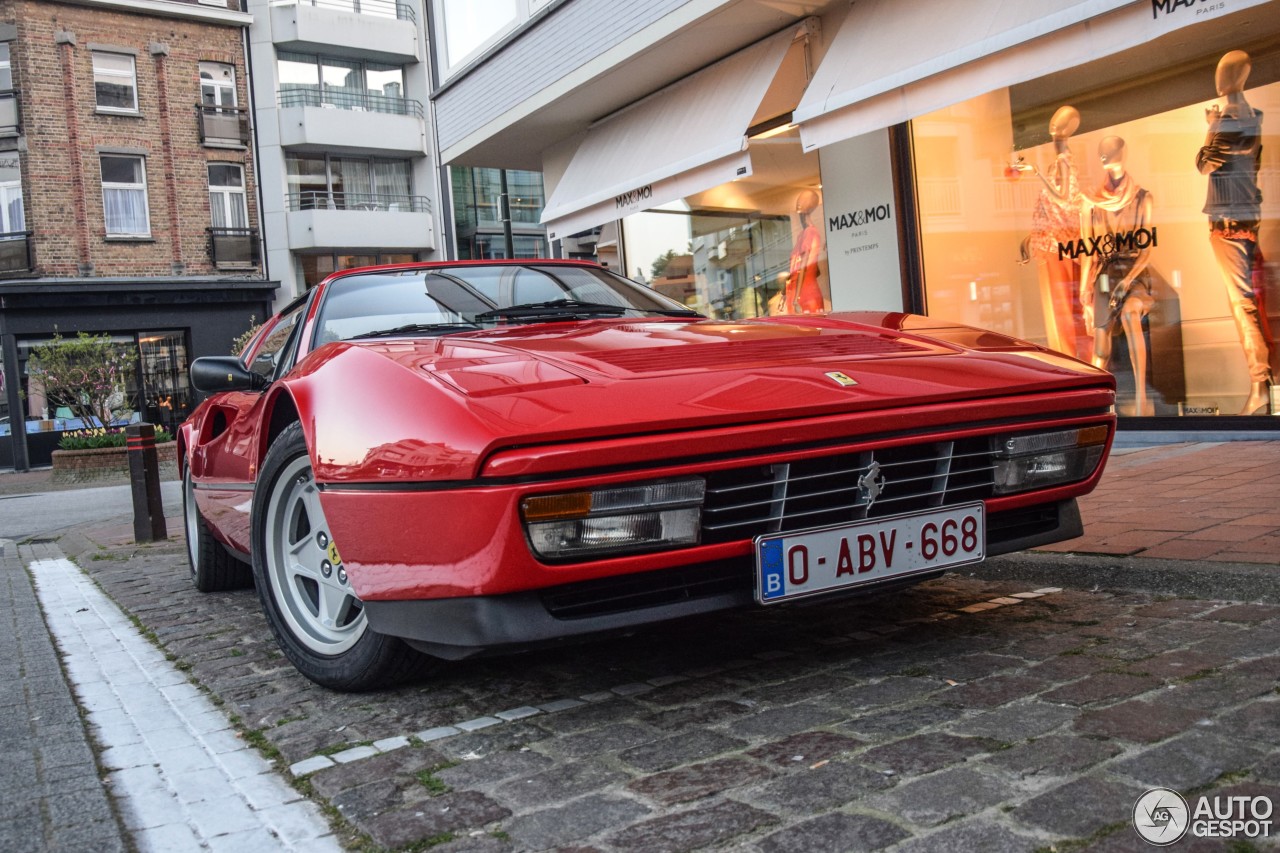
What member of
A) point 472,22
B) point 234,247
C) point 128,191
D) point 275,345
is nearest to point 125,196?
point 128,191

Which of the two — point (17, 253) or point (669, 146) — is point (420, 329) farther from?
point (17, 253)

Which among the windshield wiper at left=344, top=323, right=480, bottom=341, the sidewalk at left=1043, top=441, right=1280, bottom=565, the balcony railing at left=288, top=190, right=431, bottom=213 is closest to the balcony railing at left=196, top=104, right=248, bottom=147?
the balcony railing at left=288, top=190, right=431, bottom=213

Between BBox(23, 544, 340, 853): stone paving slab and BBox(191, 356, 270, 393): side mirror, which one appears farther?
BBox(191, 356, 270, 393): side mirror

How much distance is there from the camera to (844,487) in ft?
8.05

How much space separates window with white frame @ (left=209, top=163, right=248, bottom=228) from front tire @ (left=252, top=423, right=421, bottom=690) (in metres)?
24.5

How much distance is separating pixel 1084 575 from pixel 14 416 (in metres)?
23.8

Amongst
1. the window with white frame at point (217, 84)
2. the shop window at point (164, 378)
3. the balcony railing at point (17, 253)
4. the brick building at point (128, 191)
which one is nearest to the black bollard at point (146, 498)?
the brick building at point (128, 191)

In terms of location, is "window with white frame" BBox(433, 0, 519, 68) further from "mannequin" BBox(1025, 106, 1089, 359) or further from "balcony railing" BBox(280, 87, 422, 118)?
"balcony railing" BBox(280, 87, 422, 118)

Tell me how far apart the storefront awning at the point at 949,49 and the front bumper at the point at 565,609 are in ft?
13.0

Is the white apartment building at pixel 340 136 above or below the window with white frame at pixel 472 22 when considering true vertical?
above

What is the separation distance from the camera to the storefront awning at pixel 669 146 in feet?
27.0

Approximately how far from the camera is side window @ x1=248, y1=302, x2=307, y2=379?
12.4 feet

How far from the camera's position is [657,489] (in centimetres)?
223

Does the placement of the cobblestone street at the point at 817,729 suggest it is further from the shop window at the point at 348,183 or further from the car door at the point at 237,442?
the shop window at the point at 348,183
